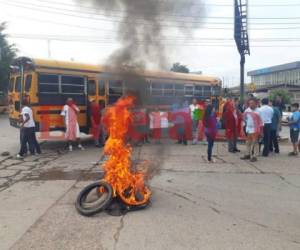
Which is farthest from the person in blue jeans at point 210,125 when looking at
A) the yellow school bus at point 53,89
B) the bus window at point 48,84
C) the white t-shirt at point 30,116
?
the bus window at point 48,84

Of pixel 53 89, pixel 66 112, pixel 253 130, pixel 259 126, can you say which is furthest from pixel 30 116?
pixel 259 126

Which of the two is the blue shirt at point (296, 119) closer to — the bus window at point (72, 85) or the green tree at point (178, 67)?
the green tree at point (178, 67)

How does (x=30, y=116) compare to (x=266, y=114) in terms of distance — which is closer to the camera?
(x=30, y=116)

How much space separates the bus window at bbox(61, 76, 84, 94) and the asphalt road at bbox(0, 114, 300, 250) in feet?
10.2

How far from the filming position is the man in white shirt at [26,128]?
11.0 metres

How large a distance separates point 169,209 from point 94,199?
127cm

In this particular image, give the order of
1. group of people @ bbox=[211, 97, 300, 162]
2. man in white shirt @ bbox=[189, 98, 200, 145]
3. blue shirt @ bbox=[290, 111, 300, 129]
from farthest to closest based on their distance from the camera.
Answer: man in white shirt @ bbox=[189, 98, 200, 145]
blue shirt @ bbox=[290, 111, 300, 129]
group of people @ bbox=[211, 97, 300, 162]

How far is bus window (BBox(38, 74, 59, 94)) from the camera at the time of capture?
12062 millimetres

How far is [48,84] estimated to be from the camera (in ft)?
40.1

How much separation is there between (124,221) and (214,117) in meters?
5.62

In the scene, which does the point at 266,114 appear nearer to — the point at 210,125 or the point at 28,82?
the point at 210,125

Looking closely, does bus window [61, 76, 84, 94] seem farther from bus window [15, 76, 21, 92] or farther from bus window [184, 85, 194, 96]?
bus window [184, 85, 194, 96]

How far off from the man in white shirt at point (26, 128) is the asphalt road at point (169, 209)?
2.78 feet

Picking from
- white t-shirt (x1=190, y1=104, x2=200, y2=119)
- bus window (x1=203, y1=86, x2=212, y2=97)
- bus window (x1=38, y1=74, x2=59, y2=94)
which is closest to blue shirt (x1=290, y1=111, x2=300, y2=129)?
white t-shirt (x1=190, y1=104, x2=200, y2=119)
